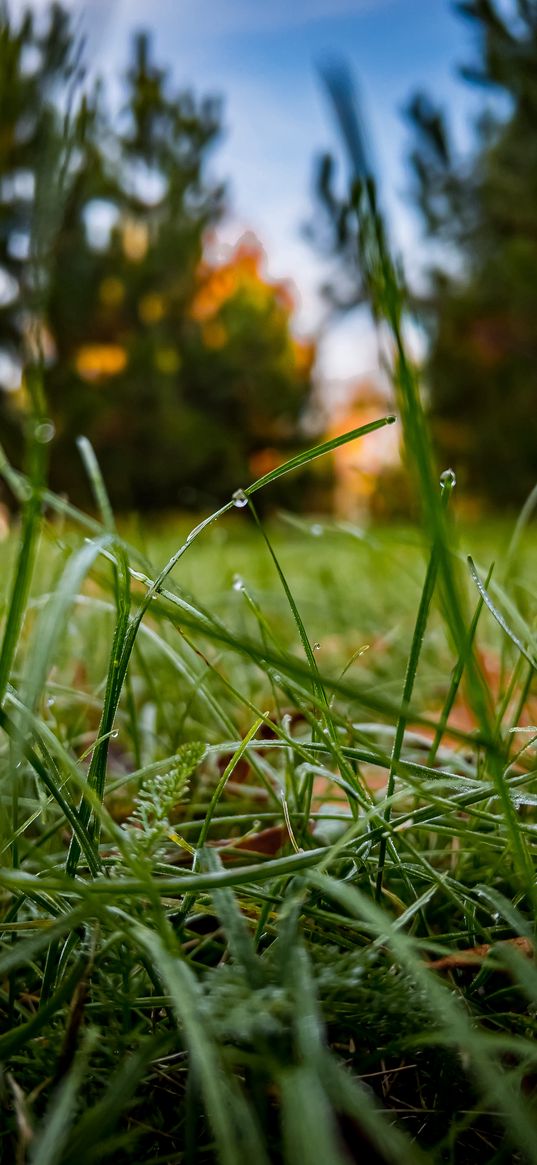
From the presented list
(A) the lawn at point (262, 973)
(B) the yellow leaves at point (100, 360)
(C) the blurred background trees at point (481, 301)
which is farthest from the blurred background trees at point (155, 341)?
(A) the lawn at point (262, 973)

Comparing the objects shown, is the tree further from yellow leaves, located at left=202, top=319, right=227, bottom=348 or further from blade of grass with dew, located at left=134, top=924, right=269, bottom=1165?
blade of grass with dew, located at left=134, top=924, right=269, bottom=1165

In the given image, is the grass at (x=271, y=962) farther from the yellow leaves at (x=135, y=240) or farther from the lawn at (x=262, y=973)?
the yellow leaves at (x=135, y=240)

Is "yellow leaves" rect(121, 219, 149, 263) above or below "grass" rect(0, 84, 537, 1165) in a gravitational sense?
above

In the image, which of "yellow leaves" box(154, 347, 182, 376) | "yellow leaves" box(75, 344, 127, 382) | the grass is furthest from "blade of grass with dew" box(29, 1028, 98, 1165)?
"yellow leaves" box(154, 347, 182, 376)

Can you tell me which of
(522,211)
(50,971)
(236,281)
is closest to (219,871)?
(50,971)

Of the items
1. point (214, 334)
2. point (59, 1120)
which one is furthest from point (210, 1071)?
point (214, 334)

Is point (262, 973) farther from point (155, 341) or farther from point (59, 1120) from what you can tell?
point (155, 341)
